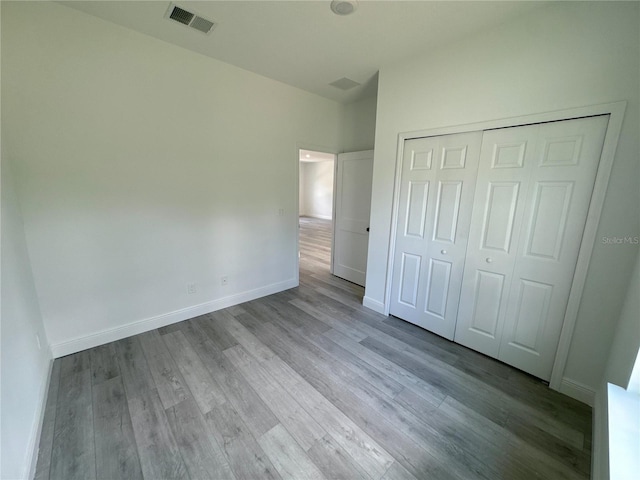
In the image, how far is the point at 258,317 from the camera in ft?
9.82

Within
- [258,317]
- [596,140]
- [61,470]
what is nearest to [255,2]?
[596,140]

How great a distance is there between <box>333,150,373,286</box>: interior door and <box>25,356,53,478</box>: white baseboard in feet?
11.5

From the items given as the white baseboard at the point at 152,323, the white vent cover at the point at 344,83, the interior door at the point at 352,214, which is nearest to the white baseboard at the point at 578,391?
the interior door at the point at 352,214

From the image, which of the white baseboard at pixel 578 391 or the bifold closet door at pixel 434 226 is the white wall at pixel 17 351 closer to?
the bifold closet door at pixel 434 226

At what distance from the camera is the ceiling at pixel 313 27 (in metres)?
1.87

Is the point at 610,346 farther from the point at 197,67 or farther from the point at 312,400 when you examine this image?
the point at 197,67

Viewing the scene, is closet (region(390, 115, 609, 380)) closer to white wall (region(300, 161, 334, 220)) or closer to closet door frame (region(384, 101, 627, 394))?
closet door frame (region(384, 101, 627, 394))

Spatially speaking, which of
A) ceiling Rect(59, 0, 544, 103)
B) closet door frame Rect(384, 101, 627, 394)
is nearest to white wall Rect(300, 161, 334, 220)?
ceiling Rect(59, 0, 544, 103)

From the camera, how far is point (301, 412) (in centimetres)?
174

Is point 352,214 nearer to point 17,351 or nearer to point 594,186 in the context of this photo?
point 594,186

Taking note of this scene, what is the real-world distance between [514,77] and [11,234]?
376 cm

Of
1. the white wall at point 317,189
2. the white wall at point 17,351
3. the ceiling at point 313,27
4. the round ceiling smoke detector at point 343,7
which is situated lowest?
the white wall at point 17,351

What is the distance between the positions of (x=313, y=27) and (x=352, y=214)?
2.45 meters

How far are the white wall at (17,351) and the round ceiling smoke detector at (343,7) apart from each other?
2.53 m
